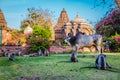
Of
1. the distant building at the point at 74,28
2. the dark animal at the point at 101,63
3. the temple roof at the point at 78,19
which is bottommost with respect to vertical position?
the dark animal at the point at 101,63

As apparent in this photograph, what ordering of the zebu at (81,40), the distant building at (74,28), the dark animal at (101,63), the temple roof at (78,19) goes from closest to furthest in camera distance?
the dark animal at (101,63) → the zebu at (81,40) → the distant building at (74,28) → the temple roof at (78,19)

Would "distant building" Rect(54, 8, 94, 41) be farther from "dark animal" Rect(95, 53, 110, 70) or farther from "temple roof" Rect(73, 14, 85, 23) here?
"dark animal" Rect(95, 53, 110, 70)

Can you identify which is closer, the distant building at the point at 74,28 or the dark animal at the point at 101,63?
the dark animal at the point at 101,63

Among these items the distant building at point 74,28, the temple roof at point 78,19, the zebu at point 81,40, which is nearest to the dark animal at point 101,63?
the zebu at point 81,40

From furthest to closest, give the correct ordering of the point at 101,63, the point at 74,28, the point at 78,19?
the point at 78,19 → the point at 74,28 → the point at 101,63

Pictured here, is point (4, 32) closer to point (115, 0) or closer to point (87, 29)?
point (87, 29)

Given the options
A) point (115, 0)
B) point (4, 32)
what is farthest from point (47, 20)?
point (115, 0)

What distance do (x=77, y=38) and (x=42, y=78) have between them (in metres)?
7.38

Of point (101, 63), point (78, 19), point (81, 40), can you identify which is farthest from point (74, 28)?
point (101, 63)

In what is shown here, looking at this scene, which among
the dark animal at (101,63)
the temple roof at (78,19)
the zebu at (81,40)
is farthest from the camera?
the temple roof at (78,19)

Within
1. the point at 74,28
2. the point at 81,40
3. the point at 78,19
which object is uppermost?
Answer: the point at 78,19

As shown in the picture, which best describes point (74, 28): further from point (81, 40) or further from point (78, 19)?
point (81, 40)

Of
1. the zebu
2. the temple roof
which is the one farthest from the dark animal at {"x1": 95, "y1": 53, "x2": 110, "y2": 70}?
the temple roof

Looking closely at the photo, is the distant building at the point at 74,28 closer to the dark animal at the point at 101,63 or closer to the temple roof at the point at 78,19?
the temple roof at the point at 78,19
